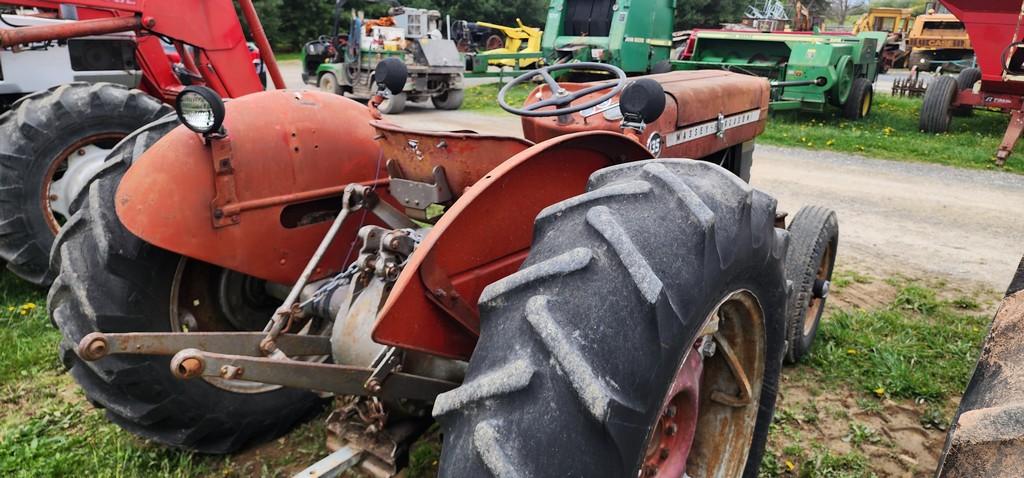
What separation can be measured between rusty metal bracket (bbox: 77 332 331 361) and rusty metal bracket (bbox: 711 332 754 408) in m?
1.17

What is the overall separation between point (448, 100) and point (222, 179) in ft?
42.7

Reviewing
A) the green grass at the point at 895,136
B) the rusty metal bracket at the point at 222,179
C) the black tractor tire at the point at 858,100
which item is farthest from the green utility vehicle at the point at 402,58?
the rusty metal bracket at the point at 222,179

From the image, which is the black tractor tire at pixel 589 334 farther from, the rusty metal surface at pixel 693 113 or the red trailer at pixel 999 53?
the red trailer at pixel 999 53

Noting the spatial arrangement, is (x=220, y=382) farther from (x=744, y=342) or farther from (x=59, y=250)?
(x=744, y=342)

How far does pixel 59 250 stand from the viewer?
242cm

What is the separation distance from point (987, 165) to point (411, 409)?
9916mm

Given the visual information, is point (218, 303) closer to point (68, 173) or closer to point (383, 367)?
point (383, 367)

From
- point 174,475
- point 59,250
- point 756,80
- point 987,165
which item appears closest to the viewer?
point 59,250

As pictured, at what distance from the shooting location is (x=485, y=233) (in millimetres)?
1924

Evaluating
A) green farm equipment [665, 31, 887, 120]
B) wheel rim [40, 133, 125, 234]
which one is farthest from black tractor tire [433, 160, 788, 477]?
green farm equipment [665, 31, 887, 120]

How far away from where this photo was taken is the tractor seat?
2119 millimetres

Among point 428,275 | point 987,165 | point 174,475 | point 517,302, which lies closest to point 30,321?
point 174,475

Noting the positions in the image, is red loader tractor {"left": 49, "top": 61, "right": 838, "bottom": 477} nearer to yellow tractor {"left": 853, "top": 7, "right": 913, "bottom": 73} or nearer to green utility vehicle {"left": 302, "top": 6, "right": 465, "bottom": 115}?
green utility vehicle {"left": 302, "top": 6, "right": 465, "bottom": 115}

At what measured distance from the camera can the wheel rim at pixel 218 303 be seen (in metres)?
2.51
